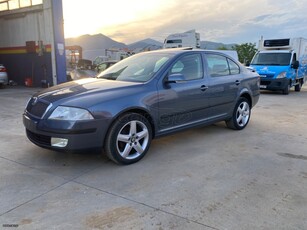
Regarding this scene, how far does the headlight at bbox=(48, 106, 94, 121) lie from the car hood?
200mm

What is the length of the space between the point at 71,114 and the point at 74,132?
0.72 ft

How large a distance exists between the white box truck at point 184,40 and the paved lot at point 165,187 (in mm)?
19009

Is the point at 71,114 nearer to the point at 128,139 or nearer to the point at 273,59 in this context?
the point at 128,139

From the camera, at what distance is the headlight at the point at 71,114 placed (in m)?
3.43

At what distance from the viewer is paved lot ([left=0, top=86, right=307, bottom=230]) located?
264 cm

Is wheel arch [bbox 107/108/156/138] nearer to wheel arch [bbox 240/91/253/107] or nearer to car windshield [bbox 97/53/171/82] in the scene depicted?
car windshield [bbox 97/53/171/82]

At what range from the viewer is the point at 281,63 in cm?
1238

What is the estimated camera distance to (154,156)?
4250 millimetres

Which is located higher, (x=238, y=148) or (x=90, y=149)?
(x=90, y=149)

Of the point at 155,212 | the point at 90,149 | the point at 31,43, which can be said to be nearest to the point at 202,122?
the point at 90,149

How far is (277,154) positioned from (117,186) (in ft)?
8.34

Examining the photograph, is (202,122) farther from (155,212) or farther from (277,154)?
(155,212)

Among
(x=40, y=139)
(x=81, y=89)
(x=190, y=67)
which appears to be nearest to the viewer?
(x=40, y=139)

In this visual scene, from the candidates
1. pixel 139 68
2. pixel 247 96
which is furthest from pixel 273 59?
pixel 139 68
